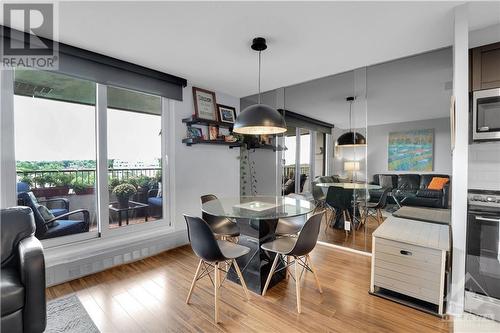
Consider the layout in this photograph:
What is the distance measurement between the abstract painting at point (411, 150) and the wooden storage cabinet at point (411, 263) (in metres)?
0.80

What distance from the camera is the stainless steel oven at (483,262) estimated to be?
1834mm

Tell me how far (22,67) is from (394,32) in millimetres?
3623

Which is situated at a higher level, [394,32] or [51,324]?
[394,32]

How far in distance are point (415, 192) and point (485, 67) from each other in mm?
1473

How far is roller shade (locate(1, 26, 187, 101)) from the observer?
243 cm

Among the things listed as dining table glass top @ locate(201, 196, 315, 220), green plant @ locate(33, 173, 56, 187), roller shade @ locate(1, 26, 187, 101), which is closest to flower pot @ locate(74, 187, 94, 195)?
green plant @ locate(33, 173, 56, 187)

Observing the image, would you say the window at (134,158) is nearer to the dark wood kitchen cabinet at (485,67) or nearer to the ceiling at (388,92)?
the ceiling at (388,92)

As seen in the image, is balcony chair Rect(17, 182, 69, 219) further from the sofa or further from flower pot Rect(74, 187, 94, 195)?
the sofa

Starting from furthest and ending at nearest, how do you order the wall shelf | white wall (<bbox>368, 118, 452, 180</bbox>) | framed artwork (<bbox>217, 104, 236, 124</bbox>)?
framed artwork (<bbox>217, 104, 236, 124</bbox>) → the wall shelf → white wall (<bbox>368, 118, 452, 180</bbox>)

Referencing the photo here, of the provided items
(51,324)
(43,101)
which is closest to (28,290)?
(51,324)

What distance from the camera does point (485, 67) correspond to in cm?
205

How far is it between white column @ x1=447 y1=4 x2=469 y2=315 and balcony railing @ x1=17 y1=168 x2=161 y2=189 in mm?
3509

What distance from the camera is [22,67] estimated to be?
2322 mm

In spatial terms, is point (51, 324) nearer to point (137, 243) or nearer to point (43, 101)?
point (137, 243)
